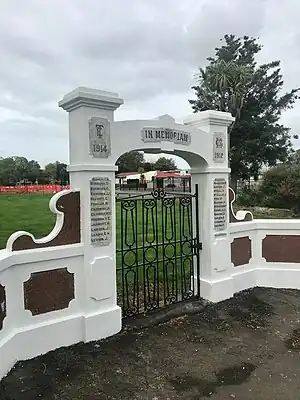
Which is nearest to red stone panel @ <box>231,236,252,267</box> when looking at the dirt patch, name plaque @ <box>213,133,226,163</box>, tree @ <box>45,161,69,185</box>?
the dirt patch

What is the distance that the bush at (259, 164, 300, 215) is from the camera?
19.3m

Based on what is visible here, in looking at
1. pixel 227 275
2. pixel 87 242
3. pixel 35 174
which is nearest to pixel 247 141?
pixel 227 275

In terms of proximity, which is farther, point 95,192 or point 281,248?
point 281,248

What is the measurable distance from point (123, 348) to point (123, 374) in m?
0.62

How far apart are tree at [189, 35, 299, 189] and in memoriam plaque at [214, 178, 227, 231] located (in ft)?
80.2

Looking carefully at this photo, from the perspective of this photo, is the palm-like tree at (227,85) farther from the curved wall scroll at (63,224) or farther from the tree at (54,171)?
the tree at (54,171)

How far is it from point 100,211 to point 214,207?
212 centimetres

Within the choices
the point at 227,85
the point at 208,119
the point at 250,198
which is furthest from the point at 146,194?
the point at 227,85

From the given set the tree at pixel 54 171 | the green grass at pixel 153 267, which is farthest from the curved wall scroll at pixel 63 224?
the tree at pixel 54 171

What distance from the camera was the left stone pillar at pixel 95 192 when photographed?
486 centimetres

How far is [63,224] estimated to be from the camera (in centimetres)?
475

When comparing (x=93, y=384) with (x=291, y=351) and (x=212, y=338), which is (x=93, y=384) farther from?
(x=291, y=351)

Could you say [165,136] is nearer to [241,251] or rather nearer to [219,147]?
[219,147]

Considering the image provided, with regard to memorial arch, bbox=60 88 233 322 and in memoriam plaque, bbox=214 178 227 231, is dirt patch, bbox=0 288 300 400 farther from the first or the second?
Answer: in memoriam plaque, bbox=214 178 227 231
